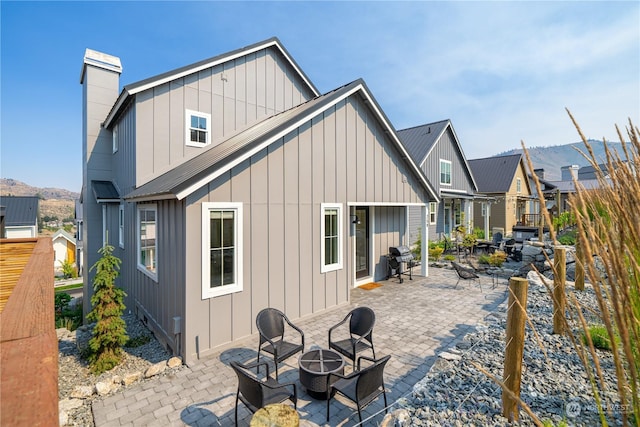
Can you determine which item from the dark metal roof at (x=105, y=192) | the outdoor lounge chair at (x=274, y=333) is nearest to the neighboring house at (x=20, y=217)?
the dark metal roof at (x=105, y=192)

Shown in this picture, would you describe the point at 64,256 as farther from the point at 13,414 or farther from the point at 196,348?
the point at 13,414

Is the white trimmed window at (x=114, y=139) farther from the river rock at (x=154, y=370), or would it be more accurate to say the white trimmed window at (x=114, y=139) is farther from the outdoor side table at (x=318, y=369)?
the outdoor side table at (x=318, y=369)

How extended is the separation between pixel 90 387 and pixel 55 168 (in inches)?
1192

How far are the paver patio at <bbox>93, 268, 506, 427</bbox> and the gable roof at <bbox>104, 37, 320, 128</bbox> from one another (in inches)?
274

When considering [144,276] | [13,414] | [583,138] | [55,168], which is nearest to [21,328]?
[13,414]

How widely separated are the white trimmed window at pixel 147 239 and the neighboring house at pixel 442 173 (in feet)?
40.1

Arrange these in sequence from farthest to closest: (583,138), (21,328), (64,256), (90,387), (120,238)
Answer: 1. (64,256)
2. (120,238)
3. (90,387)
4. (583,138)
5. (21,328)

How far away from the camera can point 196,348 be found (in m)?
5.25

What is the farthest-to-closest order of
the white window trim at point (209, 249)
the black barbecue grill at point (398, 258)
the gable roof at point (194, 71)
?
1. the black barbecue grill at point (398, 258)
2. the gable roof at point (194, 71)
3. the white window trim at point (209, 249)

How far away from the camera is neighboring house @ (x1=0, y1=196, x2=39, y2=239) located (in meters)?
29.6

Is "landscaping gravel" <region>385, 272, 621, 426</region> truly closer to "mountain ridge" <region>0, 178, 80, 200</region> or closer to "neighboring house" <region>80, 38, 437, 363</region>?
"neighboring house" <region>80, 38, 437, 363</region>

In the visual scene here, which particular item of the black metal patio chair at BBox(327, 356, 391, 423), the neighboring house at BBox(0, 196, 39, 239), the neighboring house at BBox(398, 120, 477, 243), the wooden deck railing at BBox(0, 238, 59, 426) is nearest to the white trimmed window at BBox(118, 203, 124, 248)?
the black metal patio chair at BBox(327, 356, 391, 423)

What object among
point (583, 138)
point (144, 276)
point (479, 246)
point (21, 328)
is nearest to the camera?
point (21, 328)

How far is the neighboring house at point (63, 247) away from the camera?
35.2 metres
